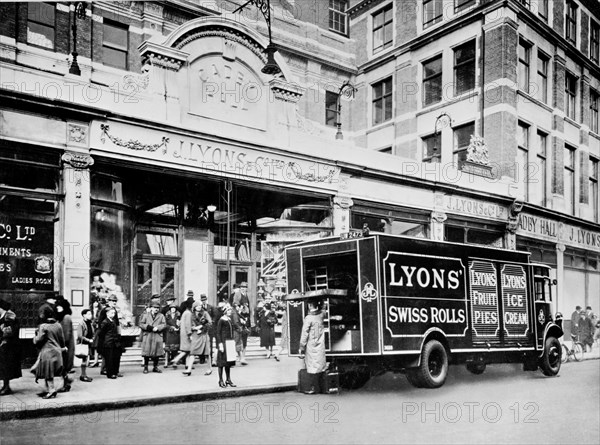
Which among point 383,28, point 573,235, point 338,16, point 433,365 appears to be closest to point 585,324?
point 573,235

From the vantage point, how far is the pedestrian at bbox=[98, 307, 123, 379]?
39.1 feet

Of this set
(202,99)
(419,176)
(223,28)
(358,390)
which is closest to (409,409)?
(358,390)

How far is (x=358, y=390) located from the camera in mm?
11672

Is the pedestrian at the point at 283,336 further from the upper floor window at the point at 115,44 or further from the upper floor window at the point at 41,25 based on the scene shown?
the upper floor window at the point at 41,25

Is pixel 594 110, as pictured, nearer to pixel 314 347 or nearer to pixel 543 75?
pixel 543 75

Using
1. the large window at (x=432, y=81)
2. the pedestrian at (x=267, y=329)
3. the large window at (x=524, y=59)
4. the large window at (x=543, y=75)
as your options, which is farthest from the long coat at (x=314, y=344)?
the large window at (x=432, y=81)

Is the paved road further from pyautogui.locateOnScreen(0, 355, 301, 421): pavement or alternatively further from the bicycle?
the bicycle

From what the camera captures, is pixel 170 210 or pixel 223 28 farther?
pixel 170 210

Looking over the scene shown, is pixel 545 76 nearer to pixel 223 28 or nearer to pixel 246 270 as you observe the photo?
pixel 223 28

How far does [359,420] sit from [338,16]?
19.1 meters

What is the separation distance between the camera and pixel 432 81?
23688 mm

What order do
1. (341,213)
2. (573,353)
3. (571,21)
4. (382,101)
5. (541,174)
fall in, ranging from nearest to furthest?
(571,21), (573,353), (341,213), (541,174), (382,101)

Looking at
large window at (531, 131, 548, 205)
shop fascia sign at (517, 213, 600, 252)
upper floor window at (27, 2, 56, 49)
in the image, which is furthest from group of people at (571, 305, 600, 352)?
upper floor window at (27, 2, 56, 49)

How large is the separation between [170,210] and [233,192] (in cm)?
206
